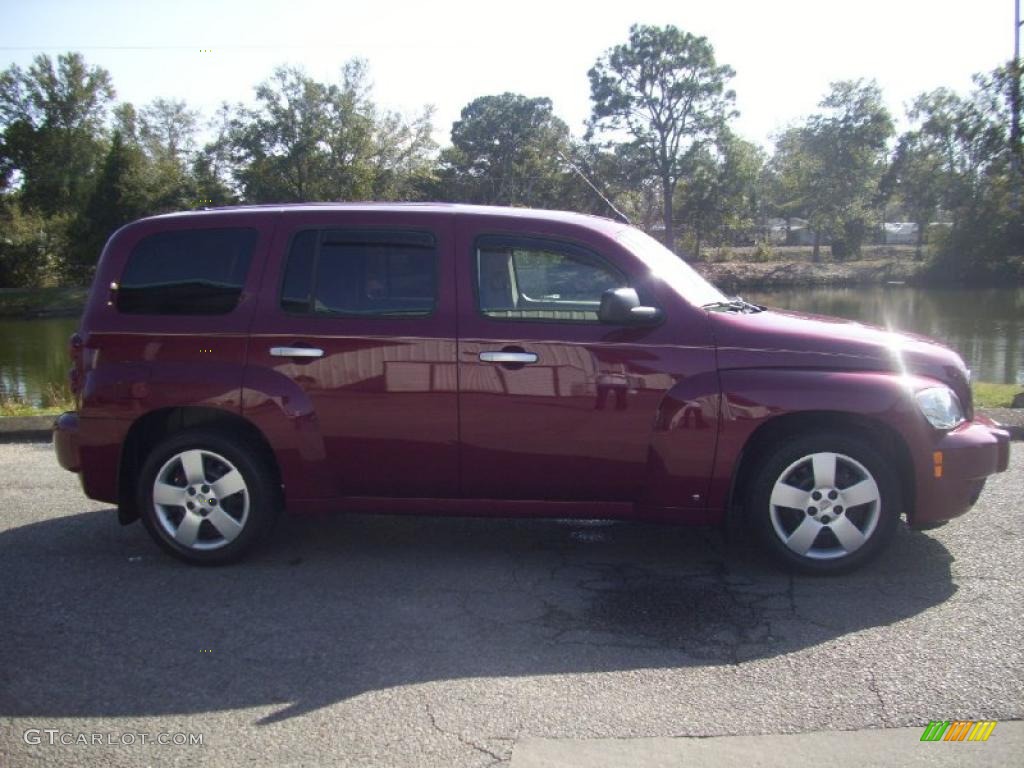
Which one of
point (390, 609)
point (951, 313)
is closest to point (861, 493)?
point (390, 609)

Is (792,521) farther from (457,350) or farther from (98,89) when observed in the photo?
(98,89)

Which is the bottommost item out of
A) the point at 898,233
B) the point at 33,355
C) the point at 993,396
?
the point at 33,355

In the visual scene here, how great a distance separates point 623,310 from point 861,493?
1537 millimetres

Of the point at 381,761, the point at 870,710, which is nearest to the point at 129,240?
the point at 381,761

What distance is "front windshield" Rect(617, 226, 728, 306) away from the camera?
4.96m

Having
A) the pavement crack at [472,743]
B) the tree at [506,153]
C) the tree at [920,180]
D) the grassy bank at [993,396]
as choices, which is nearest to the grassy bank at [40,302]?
the tree at [506,153]

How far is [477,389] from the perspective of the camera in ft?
15.8

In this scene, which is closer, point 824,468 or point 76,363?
point 824,468

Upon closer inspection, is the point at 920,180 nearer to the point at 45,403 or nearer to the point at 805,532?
the point at 45,403

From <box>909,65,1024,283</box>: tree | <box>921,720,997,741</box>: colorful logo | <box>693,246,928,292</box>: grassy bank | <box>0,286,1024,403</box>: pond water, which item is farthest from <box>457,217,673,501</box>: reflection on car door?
<box>909,65,1024,283</box>: tree

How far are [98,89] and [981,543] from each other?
81.1 meters

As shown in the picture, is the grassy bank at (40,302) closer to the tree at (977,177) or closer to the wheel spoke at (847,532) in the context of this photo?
the tree at (977,177)

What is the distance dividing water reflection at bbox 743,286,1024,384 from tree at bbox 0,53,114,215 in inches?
2047

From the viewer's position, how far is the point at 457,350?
190 inches
